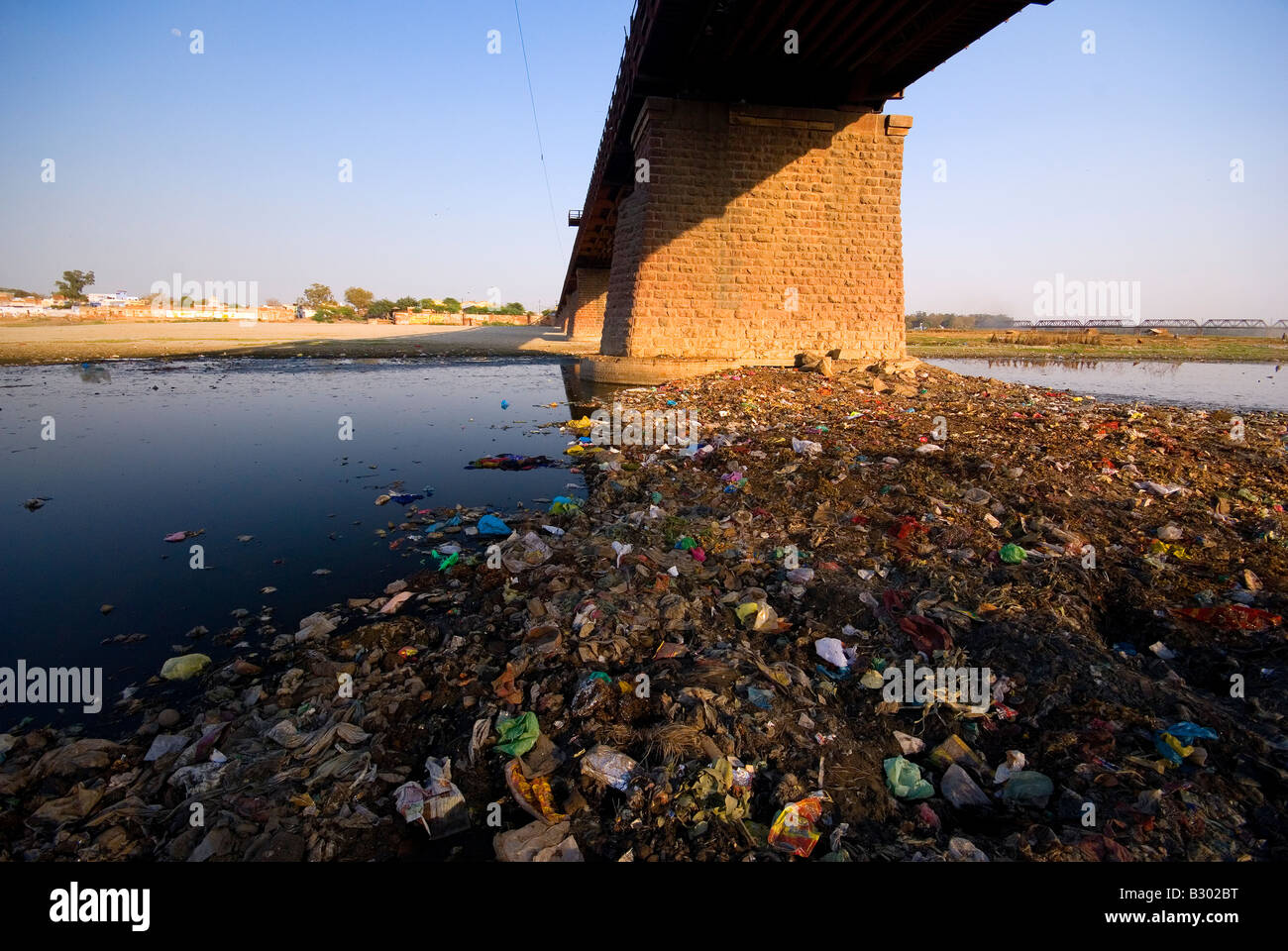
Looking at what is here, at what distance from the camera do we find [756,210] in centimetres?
1228

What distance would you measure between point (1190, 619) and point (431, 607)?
4.12 meters

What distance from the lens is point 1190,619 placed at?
9.75ft

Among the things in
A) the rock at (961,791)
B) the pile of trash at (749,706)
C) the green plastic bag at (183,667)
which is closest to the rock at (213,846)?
the pile of trash at (749,706)

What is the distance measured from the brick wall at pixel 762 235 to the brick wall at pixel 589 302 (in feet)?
69.8

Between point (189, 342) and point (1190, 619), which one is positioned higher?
point (189, 342)

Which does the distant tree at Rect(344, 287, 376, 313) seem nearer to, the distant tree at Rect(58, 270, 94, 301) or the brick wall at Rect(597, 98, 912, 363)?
the distant tree at Rect(58, 270, 94, 301)

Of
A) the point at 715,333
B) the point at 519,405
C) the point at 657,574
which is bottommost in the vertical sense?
the point at 657,574

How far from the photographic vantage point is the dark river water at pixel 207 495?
129 inches

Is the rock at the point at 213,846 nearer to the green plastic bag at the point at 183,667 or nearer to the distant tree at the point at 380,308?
the green plastic bag at the point at 183,667

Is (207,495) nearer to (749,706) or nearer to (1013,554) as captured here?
(749,706)

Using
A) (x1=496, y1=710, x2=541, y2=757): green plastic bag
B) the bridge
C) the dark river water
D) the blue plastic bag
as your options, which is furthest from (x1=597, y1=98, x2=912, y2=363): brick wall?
(x1=496, y1=710, x2=541, y2=757): green plastic bag
